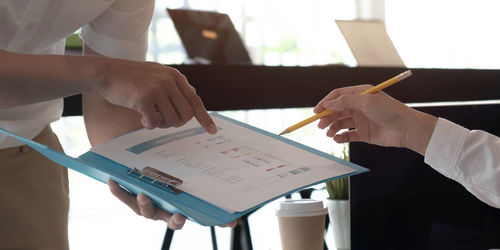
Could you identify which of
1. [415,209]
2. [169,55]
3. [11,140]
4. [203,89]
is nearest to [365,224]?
[415,209]

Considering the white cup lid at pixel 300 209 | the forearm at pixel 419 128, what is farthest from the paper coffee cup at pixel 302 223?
the forearm at pixel 419 128

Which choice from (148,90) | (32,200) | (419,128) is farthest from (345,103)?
(32,200)

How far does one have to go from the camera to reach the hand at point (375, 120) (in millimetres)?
952

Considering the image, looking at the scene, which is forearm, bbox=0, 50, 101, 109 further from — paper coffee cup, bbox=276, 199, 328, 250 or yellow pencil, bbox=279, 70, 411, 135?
paper coffee cup, bbox=276, 199, 328, 250

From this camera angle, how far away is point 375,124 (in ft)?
3.44

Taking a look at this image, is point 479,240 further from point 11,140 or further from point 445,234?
point 11,140

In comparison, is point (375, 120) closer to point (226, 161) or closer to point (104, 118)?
point (226, 161)

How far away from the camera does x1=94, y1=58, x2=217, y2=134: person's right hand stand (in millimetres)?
650

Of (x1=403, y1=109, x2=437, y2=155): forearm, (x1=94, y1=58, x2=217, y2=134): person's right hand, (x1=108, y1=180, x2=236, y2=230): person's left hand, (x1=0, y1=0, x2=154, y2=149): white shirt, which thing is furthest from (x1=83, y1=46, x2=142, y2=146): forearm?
(x1=403, y1=109, x2=437, y2=155): forearm

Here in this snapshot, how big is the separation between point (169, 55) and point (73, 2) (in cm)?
386

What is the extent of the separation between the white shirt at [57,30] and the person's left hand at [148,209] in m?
0.27

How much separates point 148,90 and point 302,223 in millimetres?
583

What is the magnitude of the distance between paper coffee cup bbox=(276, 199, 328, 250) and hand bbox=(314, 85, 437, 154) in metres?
0.17

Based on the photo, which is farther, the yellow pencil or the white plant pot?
the white plant pot
